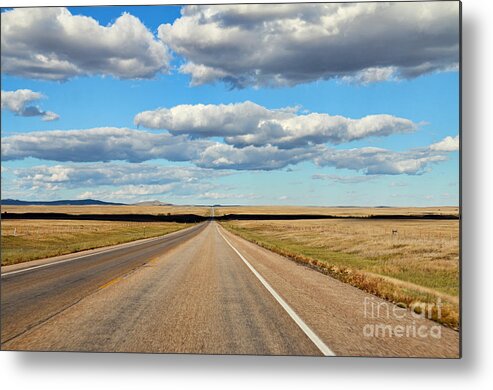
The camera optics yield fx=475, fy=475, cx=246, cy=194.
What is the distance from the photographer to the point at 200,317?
9148 mm

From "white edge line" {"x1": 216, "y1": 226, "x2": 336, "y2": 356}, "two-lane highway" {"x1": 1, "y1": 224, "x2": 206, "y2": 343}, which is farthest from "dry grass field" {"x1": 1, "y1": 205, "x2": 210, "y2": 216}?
"white edge line" {"x1": 216, "y1": 226, "x2": 336, "y2": 356}

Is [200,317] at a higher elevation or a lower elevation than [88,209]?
lower

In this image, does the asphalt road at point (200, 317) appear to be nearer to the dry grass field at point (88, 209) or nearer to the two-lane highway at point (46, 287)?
the two-lane highway at point (46, 287)

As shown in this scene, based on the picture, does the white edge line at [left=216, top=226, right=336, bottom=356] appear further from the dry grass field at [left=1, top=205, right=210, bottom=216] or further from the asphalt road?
the dry grass field at [left=1, top=205, right=210, bottom=216]

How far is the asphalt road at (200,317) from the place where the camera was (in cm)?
763

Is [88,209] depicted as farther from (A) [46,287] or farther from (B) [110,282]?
(A) [46,287]

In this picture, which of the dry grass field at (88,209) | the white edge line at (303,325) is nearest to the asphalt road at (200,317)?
the white edge line at (303,325)

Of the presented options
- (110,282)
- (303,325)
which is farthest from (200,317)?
(110,282)

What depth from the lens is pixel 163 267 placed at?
18141 millimetres

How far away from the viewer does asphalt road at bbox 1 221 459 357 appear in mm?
7629

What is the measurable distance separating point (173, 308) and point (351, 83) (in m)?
5.86

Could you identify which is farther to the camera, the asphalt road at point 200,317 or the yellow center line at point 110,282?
the yellow center line at point 110,282

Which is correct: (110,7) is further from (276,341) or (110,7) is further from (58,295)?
(276,341)

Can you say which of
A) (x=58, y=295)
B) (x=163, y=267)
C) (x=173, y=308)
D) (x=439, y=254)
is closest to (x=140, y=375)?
(x=173, y=308)
